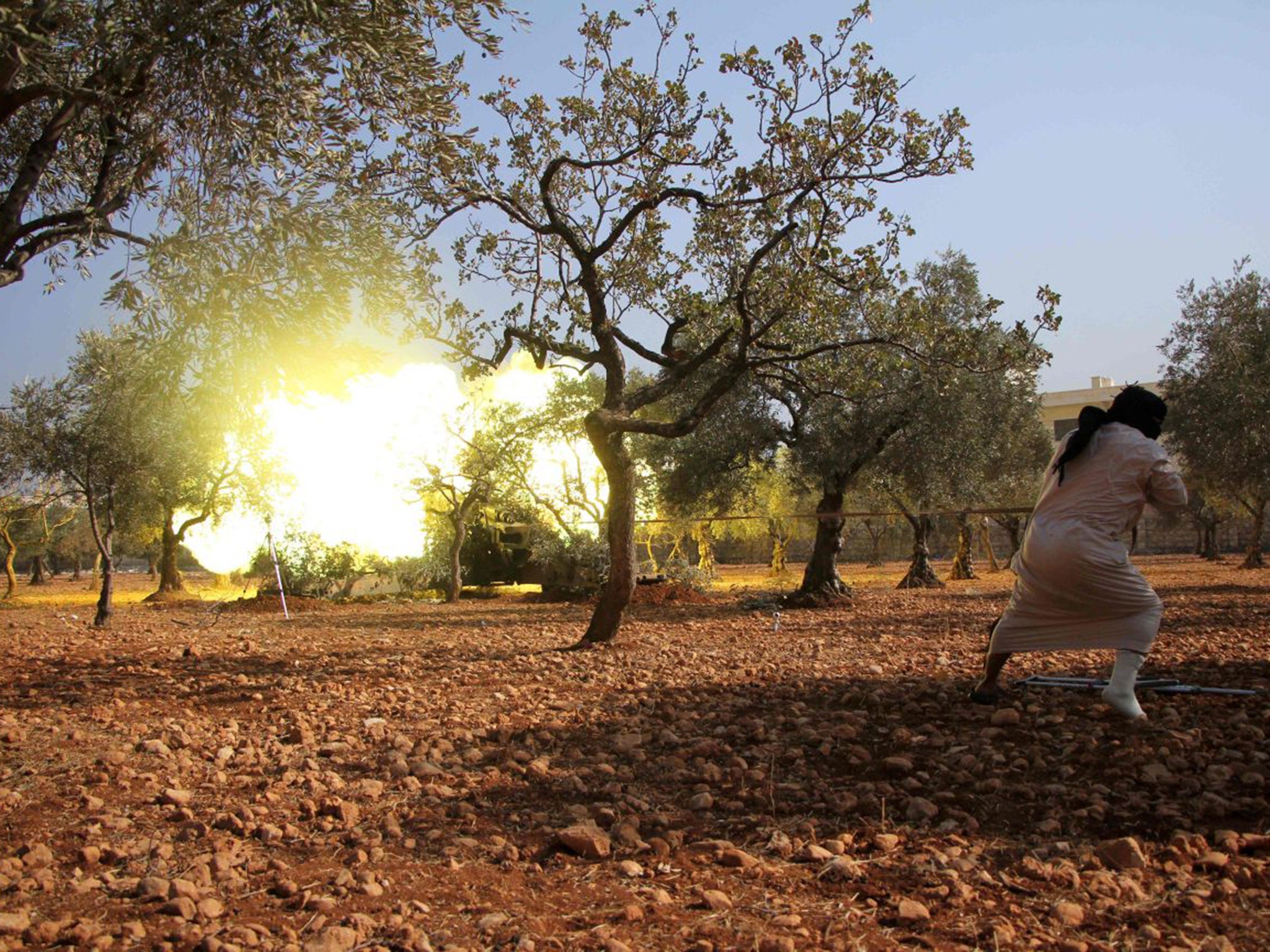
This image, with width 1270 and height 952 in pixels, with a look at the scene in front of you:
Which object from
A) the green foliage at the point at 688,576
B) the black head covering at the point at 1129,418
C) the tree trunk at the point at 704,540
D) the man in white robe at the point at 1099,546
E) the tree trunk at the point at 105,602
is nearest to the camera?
the man in white robe at the point at 1099,546

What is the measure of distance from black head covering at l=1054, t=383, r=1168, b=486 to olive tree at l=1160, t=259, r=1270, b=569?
57.5 ft

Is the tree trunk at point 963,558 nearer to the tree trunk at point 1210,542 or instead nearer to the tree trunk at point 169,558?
the tree trunk at point 1210,542

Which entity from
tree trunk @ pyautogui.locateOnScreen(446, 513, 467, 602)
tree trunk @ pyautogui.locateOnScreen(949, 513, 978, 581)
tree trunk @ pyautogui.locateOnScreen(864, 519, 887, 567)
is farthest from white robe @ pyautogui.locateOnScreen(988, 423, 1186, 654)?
tree trunk @ pyautogui.locateOnScreen(864, 519, 887, 567)

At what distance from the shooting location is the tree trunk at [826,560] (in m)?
19.7

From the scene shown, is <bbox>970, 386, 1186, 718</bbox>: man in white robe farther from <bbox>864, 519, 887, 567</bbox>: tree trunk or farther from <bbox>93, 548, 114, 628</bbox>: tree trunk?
<bbox>864, 519, 887, 567</bbox>: tree trunk

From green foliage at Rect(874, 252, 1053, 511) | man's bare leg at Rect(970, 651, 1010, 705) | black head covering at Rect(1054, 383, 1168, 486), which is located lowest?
man's bare leg at Rect(970, 651, 1010, 705)

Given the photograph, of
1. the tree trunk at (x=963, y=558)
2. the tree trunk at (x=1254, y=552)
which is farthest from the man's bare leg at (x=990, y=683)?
the tree trunk at (x=1254, y=552)

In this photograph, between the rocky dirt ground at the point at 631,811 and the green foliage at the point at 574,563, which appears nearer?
the rocky dirt ground at the point at 631,811

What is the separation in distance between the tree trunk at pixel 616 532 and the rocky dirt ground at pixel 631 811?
8.08ft

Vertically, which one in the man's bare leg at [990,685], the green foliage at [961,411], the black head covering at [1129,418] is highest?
the green foliage at [961,411]

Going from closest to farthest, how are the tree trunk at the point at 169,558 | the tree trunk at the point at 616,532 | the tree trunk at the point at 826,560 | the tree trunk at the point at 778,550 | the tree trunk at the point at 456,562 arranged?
the tree trunk at the point at 616,532, the tree trunk at the point at 826,560, the tree trunk at the point at 456,562, the tree trunk at the point at 169,558, the tree trunk at the point at 778,550

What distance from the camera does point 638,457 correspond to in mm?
25625

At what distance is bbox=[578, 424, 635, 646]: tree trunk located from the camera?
11.9 meters

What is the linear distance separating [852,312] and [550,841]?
16.4m
